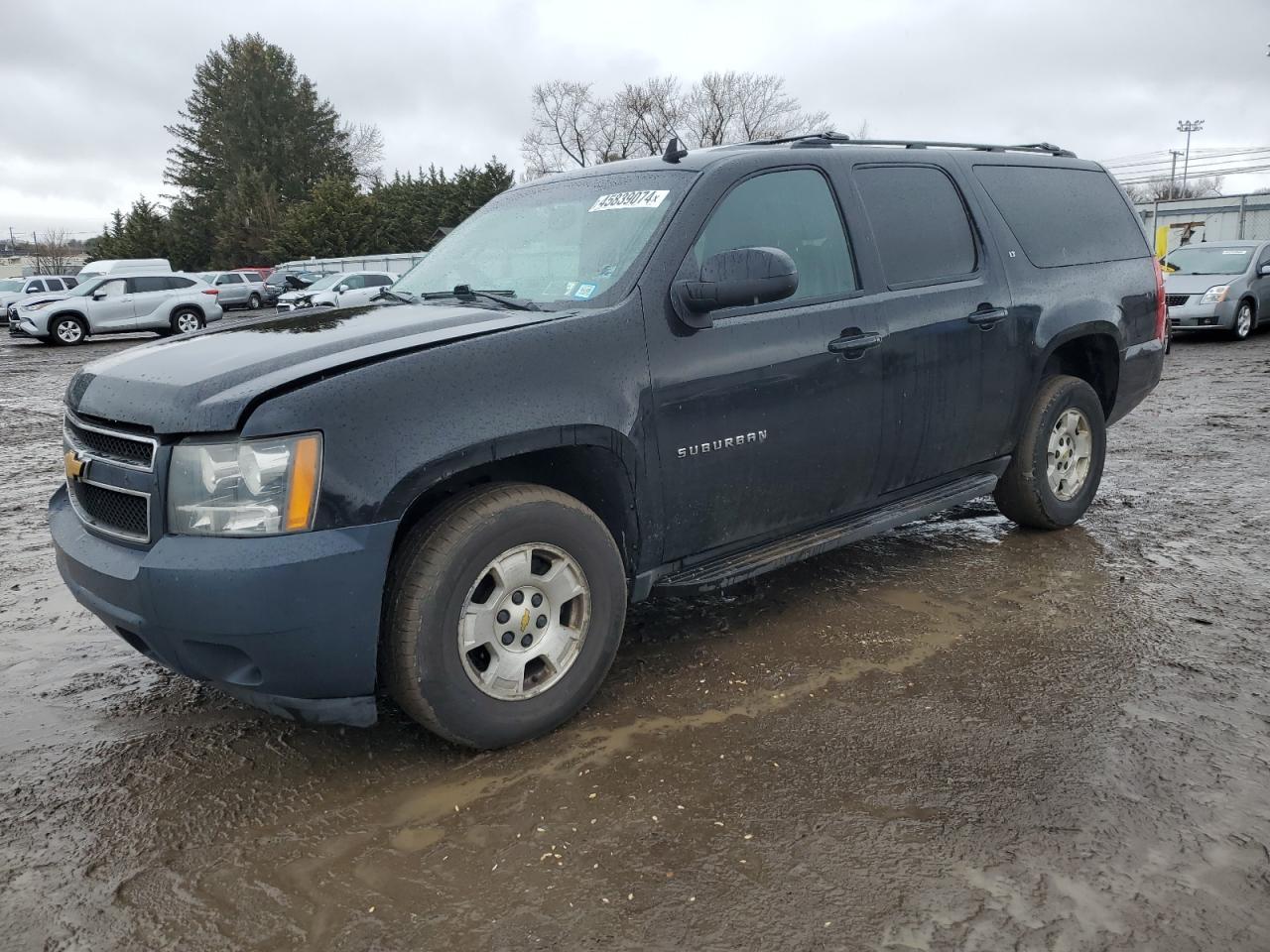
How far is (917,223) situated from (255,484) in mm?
2960

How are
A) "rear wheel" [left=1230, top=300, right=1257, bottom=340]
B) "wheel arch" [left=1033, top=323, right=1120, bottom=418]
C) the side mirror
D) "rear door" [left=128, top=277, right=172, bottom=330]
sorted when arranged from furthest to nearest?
1. "rear door" [left=128, top=277, right=172, bottom=330]
2. "rear wheel" [left=1230, top=300, right=1257, bottom=340]
3. "wheel arch" [left=1033, top=323, right=1120, bottom=418]
4. the side mirror

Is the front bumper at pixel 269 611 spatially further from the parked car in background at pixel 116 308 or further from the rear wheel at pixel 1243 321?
the parked car in background at pixel 116 308

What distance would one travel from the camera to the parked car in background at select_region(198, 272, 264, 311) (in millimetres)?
36656

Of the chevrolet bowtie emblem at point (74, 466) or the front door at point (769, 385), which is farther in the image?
the front door at point (769, 385)

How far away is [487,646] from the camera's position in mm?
3000

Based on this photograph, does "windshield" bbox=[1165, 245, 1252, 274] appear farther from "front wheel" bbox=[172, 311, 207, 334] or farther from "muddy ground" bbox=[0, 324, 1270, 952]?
"front wheel" bbox=[172, 311, 207, 334]

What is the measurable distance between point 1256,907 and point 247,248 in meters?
61.9

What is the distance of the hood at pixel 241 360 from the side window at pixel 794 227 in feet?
2.63

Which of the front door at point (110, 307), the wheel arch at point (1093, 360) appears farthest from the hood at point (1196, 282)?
the front door at point (110, 307)

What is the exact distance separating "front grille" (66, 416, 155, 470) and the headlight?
0.22 metres

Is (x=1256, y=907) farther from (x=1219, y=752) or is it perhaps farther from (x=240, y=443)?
(x=240, y=443)

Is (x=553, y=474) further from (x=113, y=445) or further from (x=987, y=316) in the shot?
(x=987, y=316)

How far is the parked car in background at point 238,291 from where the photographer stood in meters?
36.7

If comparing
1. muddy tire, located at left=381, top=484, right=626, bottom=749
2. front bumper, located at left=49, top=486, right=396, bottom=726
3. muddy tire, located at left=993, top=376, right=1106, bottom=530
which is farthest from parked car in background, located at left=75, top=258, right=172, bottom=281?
muddy tire, located at left=381, top=484, right=626, bottom=749
